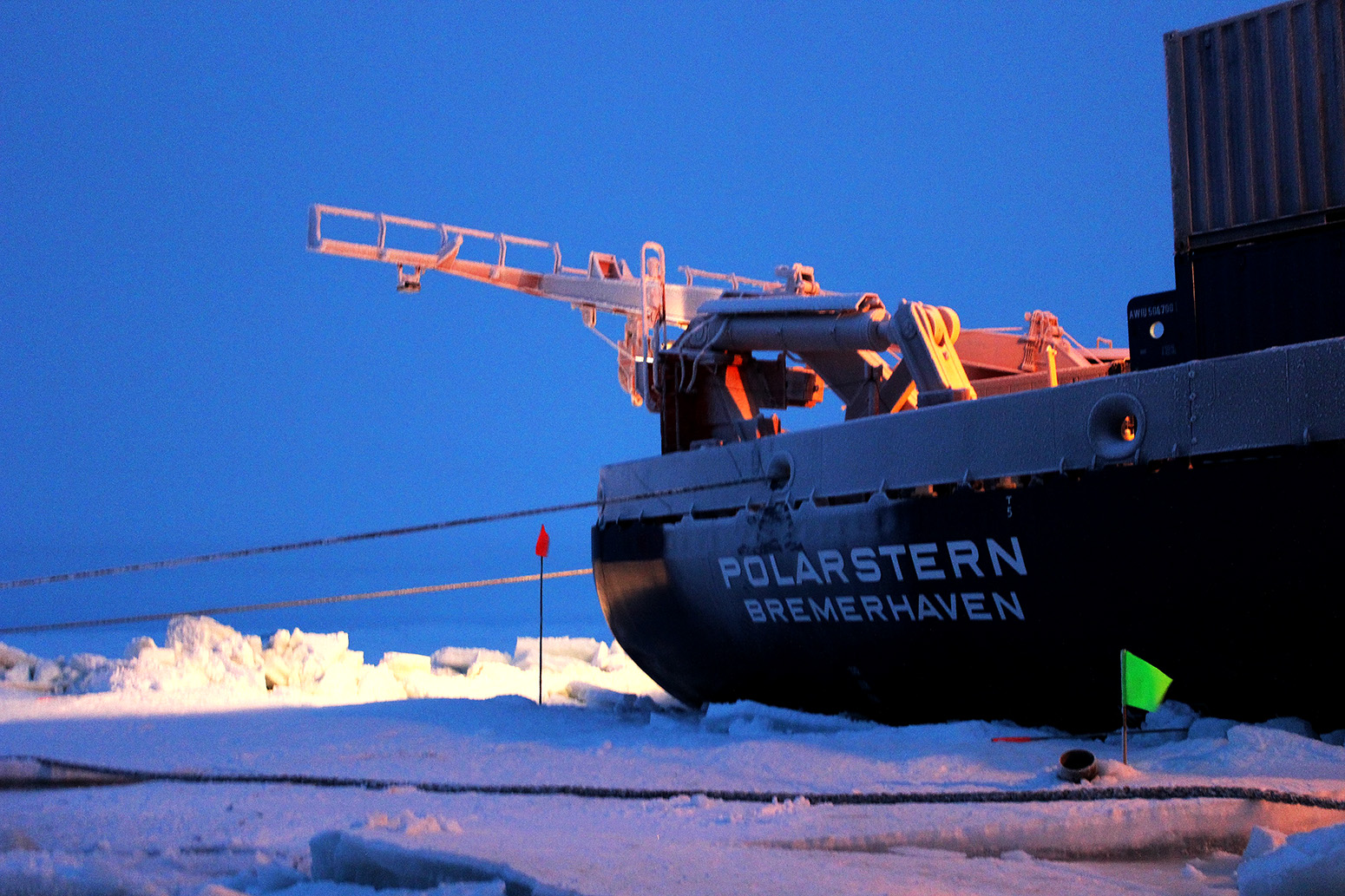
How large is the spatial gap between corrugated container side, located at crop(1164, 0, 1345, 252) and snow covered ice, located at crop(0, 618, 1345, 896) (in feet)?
12.4

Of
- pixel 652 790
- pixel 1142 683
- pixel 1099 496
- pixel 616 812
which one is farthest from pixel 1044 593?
pixel 616 812

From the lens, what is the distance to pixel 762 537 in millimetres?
10383

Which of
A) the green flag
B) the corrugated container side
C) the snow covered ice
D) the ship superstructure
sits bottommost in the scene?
the snow covered ice

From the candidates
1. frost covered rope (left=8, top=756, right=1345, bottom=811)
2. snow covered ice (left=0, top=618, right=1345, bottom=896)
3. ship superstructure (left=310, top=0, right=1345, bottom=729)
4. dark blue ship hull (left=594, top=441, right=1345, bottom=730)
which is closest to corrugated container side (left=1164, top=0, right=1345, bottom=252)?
→ ship superstructure (left=310, top=0, right=1345, bottom=729)

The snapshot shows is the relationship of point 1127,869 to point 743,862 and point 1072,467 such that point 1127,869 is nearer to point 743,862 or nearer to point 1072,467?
point 743,862

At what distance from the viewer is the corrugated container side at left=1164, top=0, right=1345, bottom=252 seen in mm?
8094

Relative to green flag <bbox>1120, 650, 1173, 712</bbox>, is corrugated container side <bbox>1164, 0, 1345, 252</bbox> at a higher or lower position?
higher

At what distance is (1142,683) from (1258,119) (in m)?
4.49

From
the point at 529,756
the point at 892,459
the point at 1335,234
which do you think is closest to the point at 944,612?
the point at 892,459

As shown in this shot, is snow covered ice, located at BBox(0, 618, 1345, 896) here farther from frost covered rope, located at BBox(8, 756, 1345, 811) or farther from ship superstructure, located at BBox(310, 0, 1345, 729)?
ship superstructure, located at BBox(310, 0, 1345, 729)

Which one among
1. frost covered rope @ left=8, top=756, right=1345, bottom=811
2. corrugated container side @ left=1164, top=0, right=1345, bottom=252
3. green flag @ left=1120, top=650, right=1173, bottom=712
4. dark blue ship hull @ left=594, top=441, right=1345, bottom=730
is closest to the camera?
frost covered rope @ left=8, top=756, right=1345, bottom=811

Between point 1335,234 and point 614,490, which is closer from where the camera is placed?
point 1335,234

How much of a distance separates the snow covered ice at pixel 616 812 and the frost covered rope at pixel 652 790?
5 cm

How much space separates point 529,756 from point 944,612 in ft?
10.8
